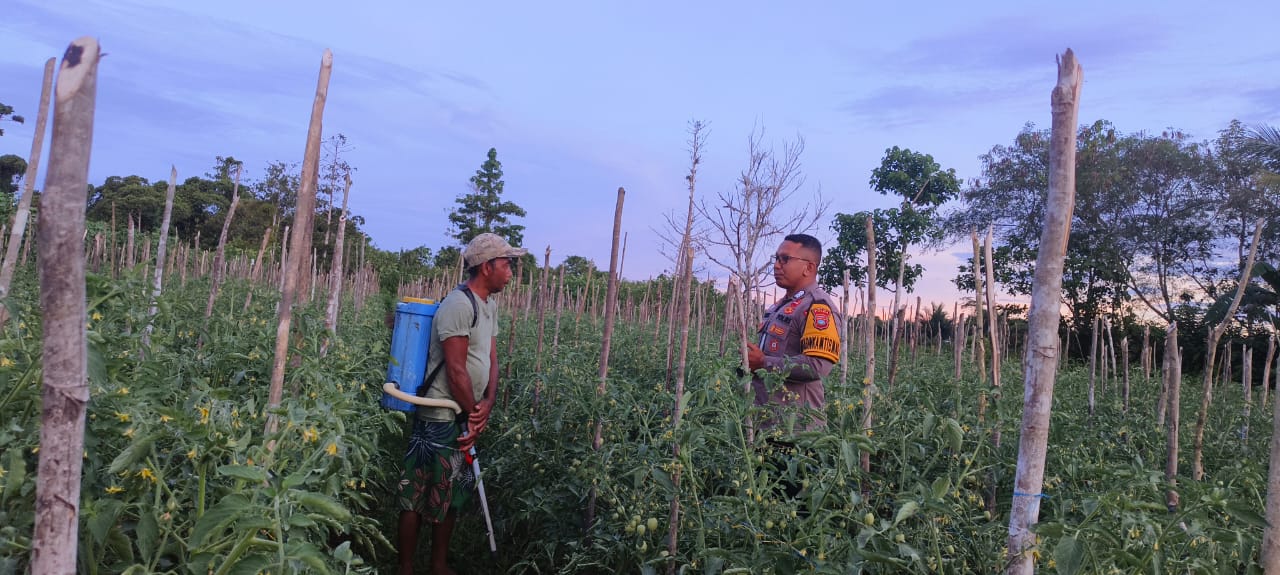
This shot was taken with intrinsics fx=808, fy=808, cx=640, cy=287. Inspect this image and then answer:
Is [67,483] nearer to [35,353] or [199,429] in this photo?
[199,429]

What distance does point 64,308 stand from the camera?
47.8 inches

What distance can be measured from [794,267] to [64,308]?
9.19 feet

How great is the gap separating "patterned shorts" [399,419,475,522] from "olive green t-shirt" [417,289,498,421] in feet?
0.23

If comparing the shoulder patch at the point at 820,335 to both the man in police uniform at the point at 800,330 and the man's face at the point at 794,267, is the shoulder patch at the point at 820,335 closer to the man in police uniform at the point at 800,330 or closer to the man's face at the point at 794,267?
the man in police uniform at the point at 800,330

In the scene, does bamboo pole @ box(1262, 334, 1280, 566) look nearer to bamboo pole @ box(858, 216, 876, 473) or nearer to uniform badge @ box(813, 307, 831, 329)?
bamboo pole @ box(858, 216, 876, 473)

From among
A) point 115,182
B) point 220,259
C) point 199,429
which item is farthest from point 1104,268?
point 115,182

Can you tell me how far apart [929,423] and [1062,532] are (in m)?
0.58

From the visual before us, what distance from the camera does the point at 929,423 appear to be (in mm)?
2396

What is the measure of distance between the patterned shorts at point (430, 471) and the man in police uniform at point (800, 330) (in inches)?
55.5

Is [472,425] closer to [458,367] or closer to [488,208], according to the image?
[458,367]

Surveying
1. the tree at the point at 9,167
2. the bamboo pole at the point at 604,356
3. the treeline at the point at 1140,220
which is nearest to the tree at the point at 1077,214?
the treeline at the point at 1140,220

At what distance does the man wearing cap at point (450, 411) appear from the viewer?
11.7 ft

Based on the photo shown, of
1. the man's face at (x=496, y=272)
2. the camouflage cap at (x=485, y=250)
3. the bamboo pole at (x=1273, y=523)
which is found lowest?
the bamboo pole at (x=1273, y=523)

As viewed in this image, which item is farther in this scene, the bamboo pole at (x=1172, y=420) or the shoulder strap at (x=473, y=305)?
the shoulder strap at (x=473, y=305)
